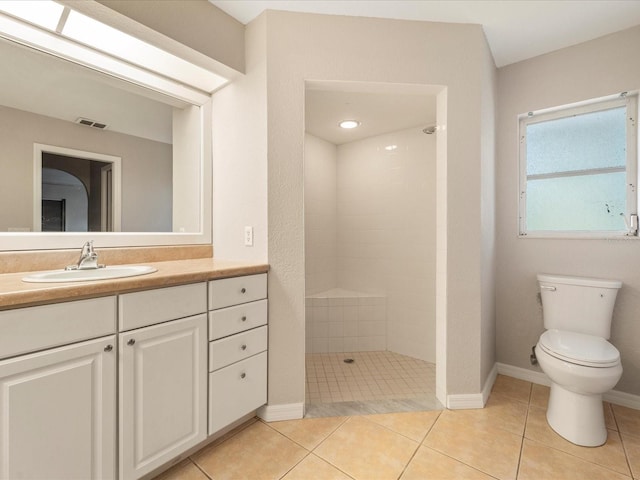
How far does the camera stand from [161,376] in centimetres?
125

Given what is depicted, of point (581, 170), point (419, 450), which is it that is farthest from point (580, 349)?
point (581, 170)

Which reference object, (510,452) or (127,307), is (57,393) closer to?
(127,307)

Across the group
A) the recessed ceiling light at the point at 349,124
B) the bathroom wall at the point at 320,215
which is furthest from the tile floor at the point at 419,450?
the recessed ceiling light at the point at 349,124

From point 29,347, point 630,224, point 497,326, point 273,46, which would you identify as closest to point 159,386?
point 29,347

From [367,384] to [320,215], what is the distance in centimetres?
170

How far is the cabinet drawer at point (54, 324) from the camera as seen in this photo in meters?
0.89

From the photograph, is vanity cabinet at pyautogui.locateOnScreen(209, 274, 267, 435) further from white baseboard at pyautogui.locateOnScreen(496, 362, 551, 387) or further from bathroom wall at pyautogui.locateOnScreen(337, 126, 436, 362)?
white baseboard at pyautogui.locateOnScreen(496, 362, 551, 387)

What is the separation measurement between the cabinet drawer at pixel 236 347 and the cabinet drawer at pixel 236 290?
181 millimetres

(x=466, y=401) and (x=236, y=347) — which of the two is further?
(x=466, y=401)

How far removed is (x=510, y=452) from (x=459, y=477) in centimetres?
36

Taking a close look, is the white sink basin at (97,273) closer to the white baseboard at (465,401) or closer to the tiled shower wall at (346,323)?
the tiled shower wall at (346,323)

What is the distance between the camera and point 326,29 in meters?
1.74

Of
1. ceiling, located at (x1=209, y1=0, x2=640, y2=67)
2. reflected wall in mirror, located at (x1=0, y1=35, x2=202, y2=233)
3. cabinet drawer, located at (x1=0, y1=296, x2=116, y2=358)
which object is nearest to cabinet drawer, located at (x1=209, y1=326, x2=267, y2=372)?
cabinet drawer, located at (x1=0, y1=296, x2=116, y2=358)

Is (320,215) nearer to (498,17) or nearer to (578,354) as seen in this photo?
(498,17)
